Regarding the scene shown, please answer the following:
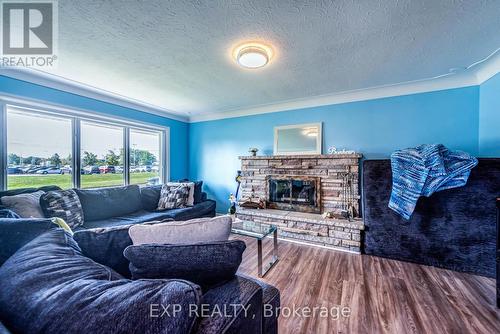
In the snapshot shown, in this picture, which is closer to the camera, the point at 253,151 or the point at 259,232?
the point at 259,232

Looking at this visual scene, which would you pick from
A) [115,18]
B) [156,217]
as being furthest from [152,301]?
[156,217]

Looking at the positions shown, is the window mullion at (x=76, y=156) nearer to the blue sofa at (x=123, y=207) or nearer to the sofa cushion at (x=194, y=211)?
the blue sofa at (x=123, y=207)

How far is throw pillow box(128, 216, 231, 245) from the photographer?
1.01 meters

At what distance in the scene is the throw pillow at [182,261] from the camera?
87 cm

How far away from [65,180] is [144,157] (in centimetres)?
132

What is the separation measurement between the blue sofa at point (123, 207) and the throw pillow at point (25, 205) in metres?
0.21

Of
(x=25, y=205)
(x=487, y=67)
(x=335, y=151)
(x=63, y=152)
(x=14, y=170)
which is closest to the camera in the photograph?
(x=25, y=205)

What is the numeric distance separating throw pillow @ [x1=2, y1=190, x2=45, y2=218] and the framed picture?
3.30 metres

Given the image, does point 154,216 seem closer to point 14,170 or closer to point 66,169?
point 66,169

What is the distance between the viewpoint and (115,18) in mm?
1599

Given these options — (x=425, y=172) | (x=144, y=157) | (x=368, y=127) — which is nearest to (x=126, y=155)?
(x=144, y=157)

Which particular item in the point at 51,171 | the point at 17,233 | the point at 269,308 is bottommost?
the point at 269,308

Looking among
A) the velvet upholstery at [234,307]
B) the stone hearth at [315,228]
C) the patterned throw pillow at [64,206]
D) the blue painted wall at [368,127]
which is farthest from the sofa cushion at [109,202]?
the velvet upholstery at [234,307]

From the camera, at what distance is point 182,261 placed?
87 centimetres
